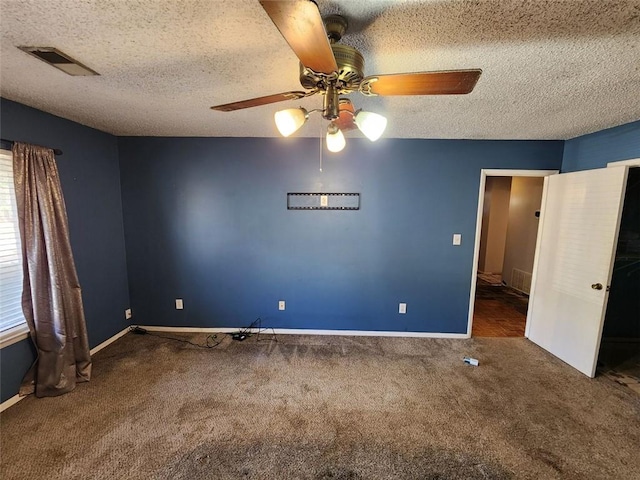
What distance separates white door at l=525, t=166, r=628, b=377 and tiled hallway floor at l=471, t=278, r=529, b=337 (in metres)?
0.35

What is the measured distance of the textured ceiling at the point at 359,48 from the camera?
109 cm

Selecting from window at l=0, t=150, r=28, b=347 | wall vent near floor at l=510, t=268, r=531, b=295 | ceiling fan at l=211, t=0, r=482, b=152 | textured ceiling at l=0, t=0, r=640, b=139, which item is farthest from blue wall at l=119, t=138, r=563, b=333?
wall vent near floor at l=510, t=268, r=531, b=295

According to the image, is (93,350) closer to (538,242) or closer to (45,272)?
(45,272)

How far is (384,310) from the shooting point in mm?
3303

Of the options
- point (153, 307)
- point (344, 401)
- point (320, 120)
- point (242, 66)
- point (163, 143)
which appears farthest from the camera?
point (153, 307)

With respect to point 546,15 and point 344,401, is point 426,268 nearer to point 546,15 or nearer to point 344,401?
point 344,401

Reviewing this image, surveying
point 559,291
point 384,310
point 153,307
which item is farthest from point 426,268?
point 153,307

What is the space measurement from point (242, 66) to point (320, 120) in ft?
3.47

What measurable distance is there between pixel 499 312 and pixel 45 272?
538 centimetres

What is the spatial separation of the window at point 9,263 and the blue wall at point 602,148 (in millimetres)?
5109

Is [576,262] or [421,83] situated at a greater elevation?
[421,83]

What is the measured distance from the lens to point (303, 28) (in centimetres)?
81

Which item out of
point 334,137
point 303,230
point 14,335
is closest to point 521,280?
point 303,230

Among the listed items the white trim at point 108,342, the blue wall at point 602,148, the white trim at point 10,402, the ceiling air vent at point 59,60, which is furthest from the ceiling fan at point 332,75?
the white trim at point 108,342
